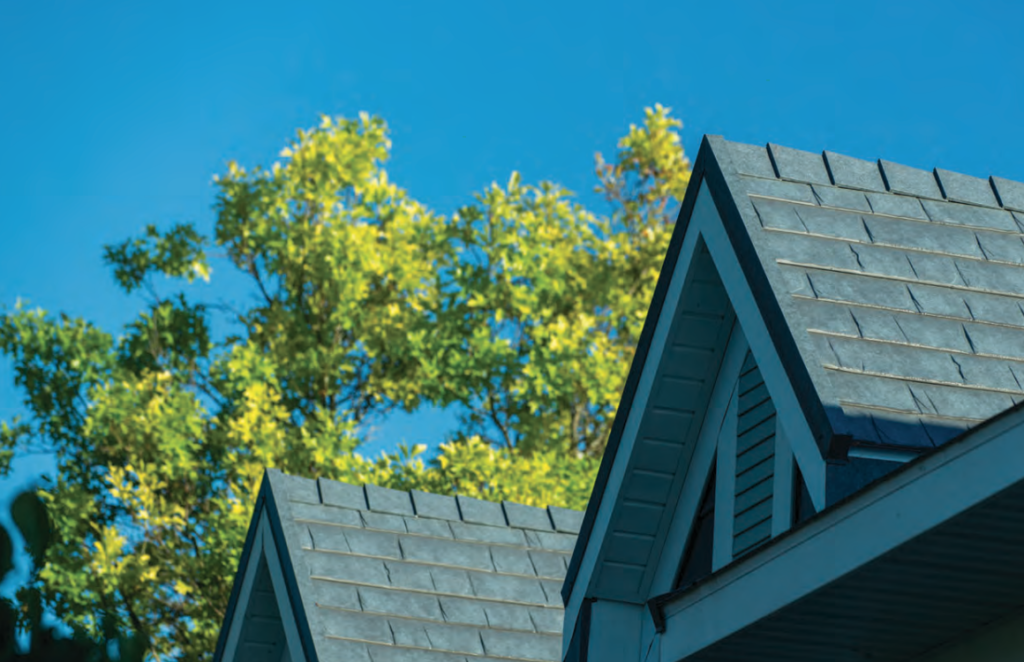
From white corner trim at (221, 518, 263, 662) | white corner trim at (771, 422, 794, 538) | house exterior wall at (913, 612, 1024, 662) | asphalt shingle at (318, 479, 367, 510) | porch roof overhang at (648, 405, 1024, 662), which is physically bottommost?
house exterior wall at (913, 612, 1024, 662)

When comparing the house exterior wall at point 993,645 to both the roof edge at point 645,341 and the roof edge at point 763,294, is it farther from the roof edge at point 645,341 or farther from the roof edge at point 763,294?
the roof edge at point 645,341

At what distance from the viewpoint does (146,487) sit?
72.7ft

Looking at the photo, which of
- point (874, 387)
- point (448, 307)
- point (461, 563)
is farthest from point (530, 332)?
point (874, 387)

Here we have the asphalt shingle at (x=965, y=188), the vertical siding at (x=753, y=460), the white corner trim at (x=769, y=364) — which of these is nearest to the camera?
the white corner trim at (x=769, y=364)

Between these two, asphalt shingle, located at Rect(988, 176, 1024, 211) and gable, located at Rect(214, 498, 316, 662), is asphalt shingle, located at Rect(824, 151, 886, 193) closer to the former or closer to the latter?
asphalt shingle, located at Rect(988, 176, 1024, 211)

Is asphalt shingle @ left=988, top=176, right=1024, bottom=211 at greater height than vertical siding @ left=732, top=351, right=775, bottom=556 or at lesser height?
greater

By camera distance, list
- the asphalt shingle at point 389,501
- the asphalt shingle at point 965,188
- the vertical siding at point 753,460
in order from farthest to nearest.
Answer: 1. the asphalt shingle at point 389,501
2. the asphalt shingle at point 965,188
3. the vertical siding at point 753,460

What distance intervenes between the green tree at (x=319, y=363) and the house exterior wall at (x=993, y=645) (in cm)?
1640

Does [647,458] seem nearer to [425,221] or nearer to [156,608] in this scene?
[156,608]

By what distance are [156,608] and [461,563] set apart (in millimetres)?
13139

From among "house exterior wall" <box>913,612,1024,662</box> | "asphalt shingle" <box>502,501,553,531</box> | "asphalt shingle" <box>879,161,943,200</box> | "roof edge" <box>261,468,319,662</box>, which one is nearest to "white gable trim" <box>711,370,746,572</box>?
"asphalt shingle" <box>879,161,943,200</box>

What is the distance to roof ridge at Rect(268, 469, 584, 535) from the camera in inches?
419

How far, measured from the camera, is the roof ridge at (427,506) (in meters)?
10.6

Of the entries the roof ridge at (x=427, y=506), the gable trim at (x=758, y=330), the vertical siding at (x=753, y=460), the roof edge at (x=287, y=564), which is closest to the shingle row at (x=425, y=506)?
the roof ridge at (x=427, y=506)
